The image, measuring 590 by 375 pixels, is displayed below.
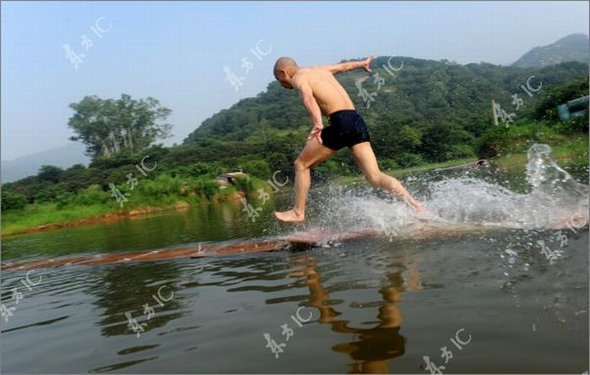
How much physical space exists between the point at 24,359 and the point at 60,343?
0.88 feet

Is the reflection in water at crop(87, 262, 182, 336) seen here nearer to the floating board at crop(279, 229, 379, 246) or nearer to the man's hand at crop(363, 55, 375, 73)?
the floating board at crop(279, 229, 379, 246)

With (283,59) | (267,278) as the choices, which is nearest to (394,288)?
(267,278)

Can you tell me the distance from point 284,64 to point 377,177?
1743 millimetres

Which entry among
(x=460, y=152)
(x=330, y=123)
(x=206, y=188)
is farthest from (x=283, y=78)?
(x=206, y=188)

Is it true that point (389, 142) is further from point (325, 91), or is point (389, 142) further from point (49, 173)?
point (49, 173)

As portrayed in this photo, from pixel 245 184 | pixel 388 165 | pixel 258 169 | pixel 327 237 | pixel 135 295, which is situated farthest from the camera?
pixel 258 169

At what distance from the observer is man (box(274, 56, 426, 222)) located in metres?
5.82

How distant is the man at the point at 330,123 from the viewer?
5.82 meters

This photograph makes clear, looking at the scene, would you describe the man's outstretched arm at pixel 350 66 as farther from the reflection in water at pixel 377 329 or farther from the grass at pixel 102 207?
the grass at pixel 102 207

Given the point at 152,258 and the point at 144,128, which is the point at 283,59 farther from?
the point at 144,128

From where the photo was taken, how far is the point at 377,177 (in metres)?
5.84

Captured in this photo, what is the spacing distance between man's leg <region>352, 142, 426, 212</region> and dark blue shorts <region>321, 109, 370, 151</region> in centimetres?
9

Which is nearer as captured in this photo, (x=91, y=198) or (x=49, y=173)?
(x=91, y=198)

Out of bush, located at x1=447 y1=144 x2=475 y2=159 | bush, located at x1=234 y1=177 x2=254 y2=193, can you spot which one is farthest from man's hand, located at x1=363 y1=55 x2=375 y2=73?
bush, located at x1=234 y1=177 x2=254 y2=193
